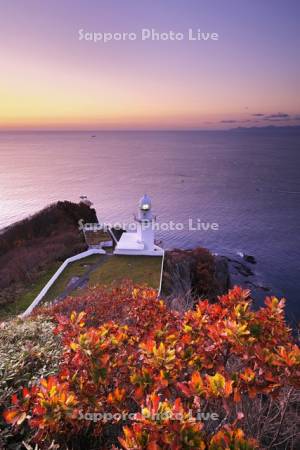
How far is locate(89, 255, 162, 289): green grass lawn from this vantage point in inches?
845

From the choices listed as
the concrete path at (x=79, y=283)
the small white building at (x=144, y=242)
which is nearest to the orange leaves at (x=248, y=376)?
the concrete path at (x=79, y=283)

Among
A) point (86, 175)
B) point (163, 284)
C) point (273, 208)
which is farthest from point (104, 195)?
point (163, 284)

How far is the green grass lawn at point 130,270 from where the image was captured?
2147 cm

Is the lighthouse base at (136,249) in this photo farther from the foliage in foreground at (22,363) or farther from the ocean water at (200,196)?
the foliage in foreground at (22,363)

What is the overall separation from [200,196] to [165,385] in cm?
6393

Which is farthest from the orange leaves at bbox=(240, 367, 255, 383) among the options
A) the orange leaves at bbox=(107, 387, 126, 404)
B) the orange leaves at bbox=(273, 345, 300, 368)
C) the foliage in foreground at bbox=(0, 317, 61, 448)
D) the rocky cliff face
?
the rocky cliff face

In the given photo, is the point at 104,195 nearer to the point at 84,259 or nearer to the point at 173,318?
the point at 84,259

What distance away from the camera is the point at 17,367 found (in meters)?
4.91

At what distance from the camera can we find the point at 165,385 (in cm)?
297

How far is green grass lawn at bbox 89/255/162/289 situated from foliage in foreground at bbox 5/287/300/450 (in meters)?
16.3

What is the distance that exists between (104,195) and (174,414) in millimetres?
66397

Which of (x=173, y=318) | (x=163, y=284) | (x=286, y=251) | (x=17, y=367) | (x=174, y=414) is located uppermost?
(x=174, y=414)

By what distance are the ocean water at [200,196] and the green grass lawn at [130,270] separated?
12273mm

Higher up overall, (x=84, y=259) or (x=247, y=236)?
(x=84, y=259)
